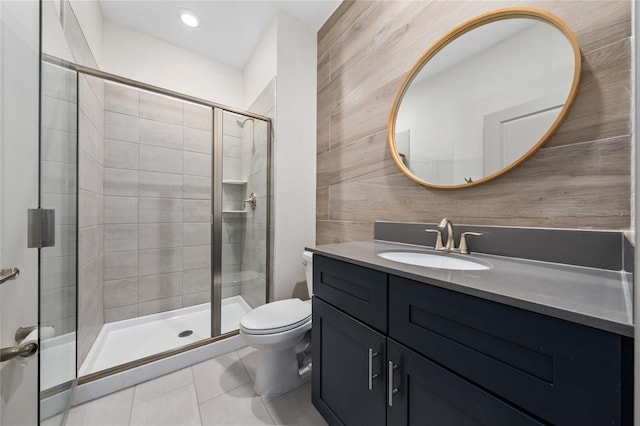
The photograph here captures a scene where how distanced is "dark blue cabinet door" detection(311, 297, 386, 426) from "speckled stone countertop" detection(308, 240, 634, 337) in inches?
10.4

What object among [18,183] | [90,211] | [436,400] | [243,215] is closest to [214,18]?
[243,215]

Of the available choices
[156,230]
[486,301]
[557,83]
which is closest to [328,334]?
[486,301]

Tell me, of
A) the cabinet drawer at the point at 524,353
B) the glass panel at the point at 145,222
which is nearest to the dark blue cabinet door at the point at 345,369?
the cabinet drawer at the point at 524,353

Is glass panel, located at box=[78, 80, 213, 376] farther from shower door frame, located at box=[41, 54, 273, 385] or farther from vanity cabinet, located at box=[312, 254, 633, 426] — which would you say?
vanity cabinet, located at box=[312, 254, 633, 426]

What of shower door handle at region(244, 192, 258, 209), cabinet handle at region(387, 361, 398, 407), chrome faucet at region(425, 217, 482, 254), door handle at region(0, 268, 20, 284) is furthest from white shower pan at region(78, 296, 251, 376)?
chrome faucet at region(425, 217, 482, 254)

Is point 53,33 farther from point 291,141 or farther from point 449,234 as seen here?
point 449,234

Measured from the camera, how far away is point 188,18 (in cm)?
178

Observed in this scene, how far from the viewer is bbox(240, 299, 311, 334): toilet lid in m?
1.18

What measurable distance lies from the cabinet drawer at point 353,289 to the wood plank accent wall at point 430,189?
1.77 feet

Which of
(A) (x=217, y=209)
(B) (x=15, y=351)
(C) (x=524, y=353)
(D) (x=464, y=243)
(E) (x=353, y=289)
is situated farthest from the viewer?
(A) (x=217, y=209)

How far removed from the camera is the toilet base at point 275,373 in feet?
4.07

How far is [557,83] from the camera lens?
0.77 meters

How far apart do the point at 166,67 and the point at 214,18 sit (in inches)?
25.9

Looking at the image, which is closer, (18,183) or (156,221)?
(18,183)
